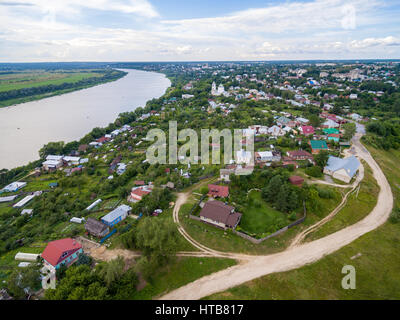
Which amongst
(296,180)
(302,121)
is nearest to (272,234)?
(296,180)

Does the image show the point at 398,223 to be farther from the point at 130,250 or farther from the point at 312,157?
the point at 130,250

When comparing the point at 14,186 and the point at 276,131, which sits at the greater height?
the point at 276,131

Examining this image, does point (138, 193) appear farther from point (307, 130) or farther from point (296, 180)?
point (307, 130)

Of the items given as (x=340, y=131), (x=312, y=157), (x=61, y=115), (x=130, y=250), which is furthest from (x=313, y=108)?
(x=61, y=115)

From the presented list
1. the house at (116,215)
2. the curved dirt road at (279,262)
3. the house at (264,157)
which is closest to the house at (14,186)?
the house at (116,215)

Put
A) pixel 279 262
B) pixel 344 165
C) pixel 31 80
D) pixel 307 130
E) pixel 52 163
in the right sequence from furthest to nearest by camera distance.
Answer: pixel 31 80, pixel 307 130, pixel 52 163, pixel 344 165, pixel 279 262

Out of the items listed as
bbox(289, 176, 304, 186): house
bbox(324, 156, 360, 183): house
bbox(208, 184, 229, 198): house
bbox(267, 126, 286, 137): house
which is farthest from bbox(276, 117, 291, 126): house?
bbox(208, 184, 229, 198): house

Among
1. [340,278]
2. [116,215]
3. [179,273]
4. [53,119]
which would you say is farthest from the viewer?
[53,119]
